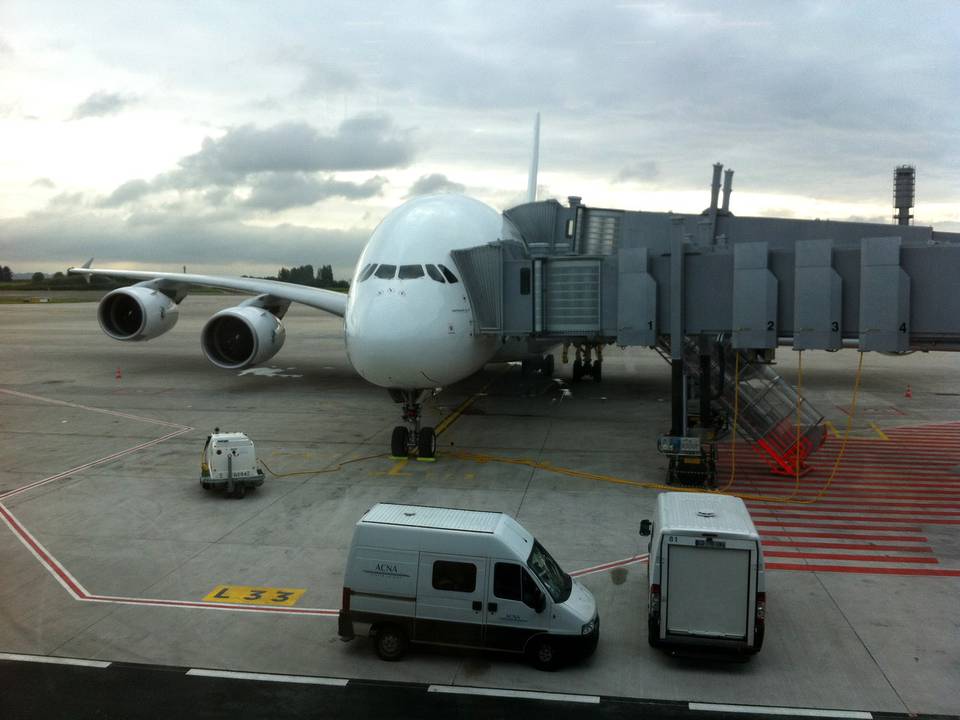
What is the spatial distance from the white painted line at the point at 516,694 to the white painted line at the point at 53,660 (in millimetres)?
3984

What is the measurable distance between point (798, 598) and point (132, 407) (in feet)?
74.8

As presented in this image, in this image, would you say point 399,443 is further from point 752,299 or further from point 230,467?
point 752,299

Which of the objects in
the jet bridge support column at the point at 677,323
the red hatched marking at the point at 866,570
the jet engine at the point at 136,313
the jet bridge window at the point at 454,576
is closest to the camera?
the jet bridge window at the point at 454,576

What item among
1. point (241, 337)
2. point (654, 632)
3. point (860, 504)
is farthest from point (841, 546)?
point (241, 337)

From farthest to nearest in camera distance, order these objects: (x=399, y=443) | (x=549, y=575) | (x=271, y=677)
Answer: (x=399, y=443) < (x=549, y=575) < (x=271, y=677)

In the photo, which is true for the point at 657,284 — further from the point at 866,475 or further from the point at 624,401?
the point at 624,401

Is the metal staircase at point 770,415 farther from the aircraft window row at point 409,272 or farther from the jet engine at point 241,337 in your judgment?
the jet engine at point 241,337

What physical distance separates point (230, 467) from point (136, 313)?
2159cm

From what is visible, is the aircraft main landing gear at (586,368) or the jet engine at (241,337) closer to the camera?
the jet engine at (241,337)

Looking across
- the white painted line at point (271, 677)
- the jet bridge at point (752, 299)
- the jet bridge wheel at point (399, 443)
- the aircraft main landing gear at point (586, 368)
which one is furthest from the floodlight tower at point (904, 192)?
the white painted line at point (271, 677)

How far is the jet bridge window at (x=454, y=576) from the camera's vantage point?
10312 mm

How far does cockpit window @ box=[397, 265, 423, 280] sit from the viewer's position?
65.2ft

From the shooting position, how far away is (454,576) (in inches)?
408

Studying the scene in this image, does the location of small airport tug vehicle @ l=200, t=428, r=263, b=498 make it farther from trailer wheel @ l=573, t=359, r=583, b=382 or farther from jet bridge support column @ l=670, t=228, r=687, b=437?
trailer wheel @ l=573, t=359, r=583, b=382
